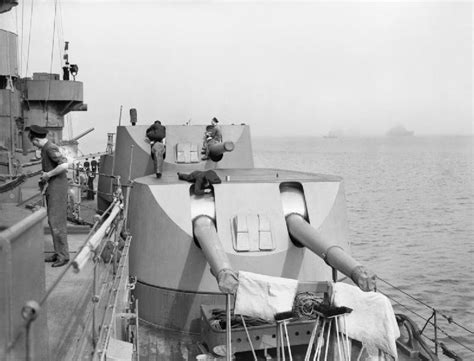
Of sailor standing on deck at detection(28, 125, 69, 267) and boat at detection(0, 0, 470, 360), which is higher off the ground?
sailor standing on deck at detection(28, 125, 69, 267)

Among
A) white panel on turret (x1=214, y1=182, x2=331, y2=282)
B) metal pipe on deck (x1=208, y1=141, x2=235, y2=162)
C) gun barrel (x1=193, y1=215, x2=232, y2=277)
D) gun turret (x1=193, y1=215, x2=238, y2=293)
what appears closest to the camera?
gun turret (x1=193, y1=215, x2=238, y2=293)

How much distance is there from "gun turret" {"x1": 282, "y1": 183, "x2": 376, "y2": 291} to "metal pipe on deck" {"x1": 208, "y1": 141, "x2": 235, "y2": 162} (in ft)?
4.14

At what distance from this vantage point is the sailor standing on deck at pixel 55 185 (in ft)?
16.0

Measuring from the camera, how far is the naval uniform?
4902mm

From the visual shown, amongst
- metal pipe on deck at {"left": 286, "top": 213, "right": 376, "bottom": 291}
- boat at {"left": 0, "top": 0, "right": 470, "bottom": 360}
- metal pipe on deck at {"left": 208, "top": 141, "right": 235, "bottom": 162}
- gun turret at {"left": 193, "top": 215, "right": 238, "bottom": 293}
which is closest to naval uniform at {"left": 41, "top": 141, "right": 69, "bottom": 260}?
boat at {"left": 0, "top": 0, "right": 470, "bottom": 360}

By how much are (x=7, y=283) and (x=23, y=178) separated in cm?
478

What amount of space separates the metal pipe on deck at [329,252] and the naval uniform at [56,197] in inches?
96.5

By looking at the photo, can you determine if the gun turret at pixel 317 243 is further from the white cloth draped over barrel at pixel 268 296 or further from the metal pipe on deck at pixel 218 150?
the metal pipe on deck at pixel 218 150

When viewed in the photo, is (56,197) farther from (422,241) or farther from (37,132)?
(422,241)

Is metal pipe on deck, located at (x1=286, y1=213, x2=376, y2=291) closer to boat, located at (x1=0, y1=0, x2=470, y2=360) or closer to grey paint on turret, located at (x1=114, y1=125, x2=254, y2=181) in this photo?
boat, located at (x1=0, y1=0, x2=470, y2=360)

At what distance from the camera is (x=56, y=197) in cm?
494

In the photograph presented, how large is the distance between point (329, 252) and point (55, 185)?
2.62 m

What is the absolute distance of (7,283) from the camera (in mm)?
1817

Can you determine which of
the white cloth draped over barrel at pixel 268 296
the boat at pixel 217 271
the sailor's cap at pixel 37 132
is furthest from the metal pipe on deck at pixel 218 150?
the white cloth draped over barrel at pixel 268 296
